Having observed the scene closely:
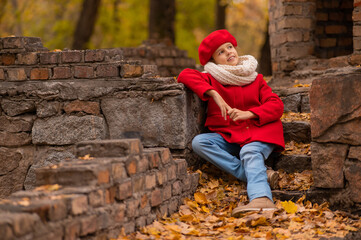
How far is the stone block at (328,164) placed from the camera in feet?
12.1

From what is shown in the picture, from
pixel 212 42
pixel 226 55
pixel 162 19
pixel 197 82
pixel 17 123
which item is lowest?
pixel 17 123

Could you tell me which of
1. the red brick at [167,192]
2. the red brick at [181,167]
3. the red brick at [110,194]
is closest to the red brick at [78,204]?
the red brick at [110,194]

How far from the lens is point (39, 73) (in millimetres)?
4414

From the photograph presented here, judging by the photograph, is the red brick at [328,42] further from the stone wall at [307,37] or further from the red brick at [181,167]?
the red brick at [181,167]

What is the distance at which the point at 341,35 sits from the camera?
7895 mm

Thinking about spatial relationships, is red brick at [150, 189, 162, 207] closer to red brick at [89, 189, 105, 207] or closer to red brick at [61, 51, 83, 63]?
red brick at [89, 189, 105, 207]

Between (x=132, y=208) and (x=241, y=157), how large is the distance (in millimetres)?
1207

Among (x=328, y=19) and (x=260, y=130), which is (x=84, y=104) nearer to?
(x=260, y=130)

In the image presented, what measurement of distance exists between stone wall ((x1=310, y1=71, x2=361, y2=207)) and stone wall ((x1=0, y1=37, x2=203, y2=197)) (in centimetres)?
108

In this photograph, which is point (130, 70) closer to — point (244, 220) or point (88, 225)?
point (244, 220)

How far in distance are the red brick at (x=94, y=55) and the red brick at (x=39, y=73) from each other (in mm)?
386

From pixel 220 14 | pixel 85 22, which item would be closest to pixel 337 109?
pixel 85 22

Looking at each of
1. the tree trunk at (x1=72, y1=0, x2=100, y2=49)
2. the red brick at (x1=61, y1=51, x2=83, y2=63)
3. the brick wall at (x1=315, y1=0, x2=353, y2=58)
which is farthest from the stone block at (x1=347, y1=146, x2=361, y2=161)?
the tree trunk at (x1=72, y1=0, x2=100, y2=49)

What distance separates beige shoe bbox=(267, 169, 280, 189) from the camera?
12.7ft
